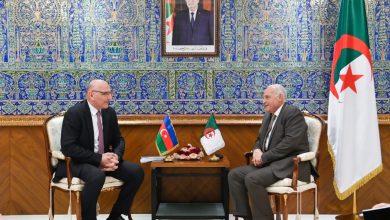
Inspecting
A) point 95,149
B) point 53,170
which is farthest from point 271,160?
point 53,170

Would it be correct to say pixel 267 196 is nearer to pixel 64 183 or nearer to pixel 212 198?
pixel 212 198

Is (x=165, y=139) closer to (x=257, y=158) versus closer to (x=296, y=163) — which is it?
(x=257, y=158)

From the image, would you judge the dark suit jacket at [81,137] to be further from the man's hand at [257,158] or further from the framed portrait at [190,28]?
the man's hand at [257,158]

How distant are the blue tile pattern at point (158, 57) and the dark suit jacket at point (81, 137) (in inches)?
25.9

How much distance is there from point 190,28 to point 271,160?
1.73 meters

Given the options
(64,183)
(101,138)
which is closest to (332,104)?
(101,138)

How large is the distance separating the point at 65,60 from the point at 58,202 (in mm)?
1553

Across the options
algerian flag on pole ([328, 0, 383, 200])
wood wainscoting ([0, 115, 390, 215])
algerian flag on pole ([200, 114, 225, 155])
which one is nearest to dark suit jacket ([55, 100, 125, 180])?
wood wainscoting ([0, 115, 390, 215])

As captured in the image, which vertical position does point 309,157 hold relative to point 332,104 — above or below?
below

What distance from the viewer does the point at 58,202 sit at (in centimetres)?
596

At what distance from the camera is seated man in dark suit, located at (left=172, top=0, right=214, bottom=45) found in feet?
19.1

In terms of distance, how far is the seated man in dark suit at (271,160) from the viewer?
4941 millimetres

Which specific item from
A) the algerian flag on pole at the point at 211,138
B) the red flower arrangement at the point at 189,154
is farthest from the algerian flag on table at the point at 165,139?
the algerian flag on pole at the point at 211,138

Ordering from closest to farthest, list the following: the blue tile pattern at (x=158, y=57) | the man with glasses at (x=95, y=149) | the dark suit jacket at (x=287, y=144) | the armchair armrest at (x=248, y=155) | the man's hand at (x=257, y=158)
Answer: the man with glasses at (x=95, y=149) < the dark suit jacket at (x=287, y=144) < the man's hand at (x=257, y=158) < the armchair armrest at (x=248, y=155) < the blue tile pattern at (x=158, y=57)
